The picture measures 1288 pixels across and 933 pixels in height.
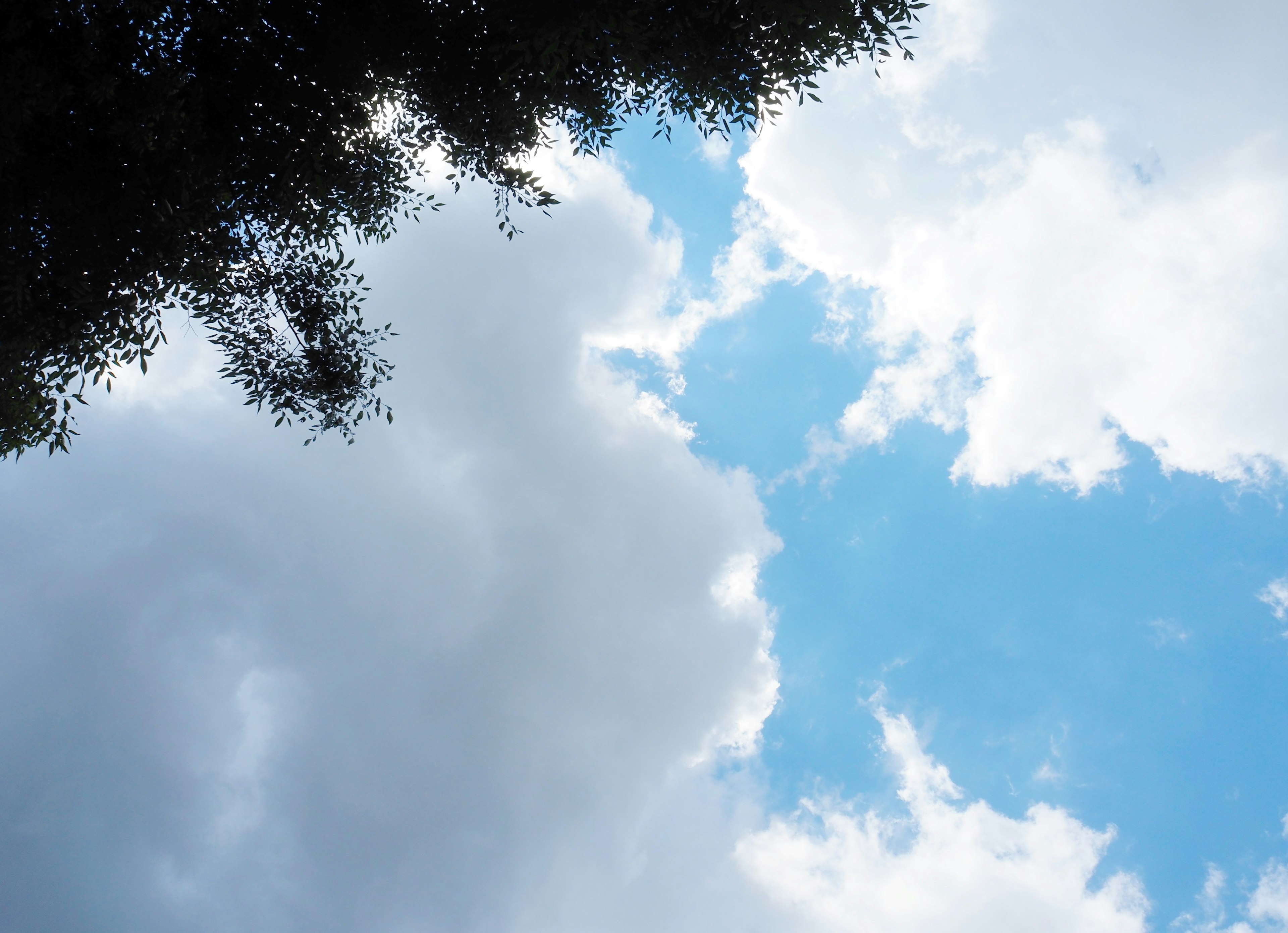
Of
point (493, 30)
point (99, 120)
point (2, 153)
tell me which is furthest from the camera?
point (493, 30)

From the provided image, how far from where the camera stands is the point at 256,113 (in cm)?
1114

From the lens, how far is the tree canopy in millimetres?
9281

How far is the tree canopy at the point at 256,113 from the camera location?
928 cm

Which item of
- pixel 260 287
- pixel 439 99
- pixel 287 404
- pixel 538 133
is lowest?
pixel 287 404

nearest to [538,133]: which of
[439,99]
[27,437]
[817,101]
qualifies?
[439,99]

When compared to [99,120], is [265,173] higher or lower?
higher

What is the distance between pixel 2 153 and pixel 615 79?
9.50m

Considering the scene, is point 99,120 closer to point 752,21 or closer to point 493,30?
point 493,30

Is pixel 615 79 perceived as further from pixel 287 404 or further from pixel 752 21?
pixel 287 404

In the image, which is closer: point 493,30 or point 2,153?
point 2,153

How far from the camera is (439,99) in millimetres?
12312

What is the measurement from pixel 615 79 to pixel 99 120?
27.7 feet

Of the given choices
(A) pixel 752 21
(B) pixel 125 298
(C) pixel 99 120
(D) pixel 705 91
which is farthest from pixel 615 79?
(B) pixel 125 298

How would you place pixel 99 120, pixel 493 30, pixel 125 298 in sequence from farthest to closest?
pixel 493 30 < pixel 125 298 < pixel 99 120
